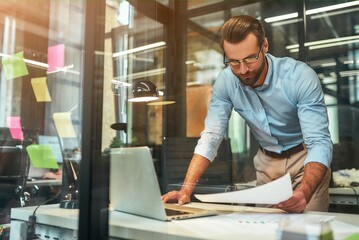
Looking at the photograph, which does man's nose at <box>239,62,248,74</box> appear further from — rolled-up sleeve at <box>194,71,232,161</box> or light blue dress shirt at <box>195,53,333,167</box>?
rolled-up sleeve at <box>194,71,232,161</box>

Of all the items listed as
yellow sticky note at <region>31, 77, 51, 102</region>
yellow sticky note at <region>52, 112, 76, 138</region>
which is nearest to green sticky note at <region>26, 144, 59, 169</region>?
yellow sticky note at <region>52, 112, 76, 138</region>

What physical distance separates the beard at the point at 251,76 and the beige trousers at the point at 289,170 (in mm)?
320

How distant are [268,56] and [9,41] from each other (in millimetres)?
1681

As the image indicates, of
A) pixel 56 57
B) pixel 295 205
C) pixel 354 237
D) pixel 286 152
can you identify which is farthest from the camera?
pixel 56 57

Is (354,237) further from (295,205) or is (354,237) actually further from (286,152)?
(286,152)

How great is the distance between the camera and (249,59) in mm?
1264

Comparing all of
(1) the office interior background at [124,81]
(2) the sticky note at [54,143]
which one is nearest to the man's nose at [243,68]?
(1) the office interior background at [124,81]

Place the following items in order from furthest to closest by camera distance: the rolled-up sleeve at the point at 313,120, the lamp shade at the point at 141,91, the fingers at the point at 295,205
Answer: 1. the lamp shade at the point at 141,91
2. the rolled-up sleeve at the point at 313,120
3. the fingers at the point at 295,205

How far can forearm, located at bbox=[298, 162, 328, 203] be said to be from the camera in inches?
42.5

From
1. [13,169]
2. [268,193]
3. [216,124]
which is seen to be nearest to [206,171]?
[216,124]

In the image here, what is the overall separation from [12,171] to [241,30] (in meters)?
1.44

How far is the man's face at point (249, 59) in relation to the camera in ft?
4.06

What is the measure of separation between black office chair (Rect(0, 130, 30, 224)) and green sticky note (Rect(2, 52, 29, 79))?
0.40m

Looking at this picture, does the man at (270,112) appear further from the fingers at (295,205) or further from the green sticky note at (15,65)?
the green sticky note at (15,65)
